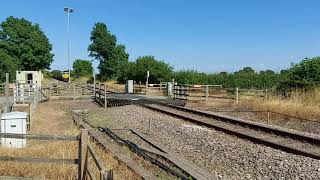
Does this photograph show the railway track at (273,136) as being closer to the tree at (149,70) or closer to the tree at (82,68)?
the tree at (149,70)

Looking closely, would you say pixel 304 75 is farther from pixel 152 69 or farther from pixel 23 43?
pixel 23 43

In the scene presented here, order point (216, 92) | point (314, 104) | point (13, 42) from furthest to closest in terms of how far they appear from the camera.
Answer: point (13, 42) → point (216, 92) → point (314, 104)

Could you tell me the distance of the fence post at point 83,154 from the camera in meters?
8.09

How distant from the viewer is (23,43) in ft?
293

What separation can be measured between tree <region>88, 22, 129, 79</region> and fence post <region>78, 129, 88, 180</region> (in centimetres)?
8009

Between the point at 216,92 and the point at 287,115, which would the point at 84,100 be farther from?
the point at 287,115

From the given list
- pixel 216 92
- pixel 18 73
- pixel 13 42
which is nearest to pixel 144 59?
pixel 18 73

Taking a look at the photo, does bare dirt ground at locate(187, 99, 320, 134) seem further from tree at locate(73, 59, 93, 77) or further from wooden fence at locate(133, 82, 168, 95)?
tree at locate(73, 59, 93, 77)

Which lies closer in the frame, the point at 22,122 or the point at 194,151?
the point at 194,151

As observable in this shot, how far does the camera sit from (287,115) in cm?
2200

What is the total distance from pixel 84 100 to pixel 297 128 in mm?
21732

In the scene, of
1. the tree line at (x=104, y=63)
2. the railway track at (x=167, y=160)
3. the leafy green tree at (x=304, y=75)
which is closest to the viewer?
the railway track at (x=167, y=160)

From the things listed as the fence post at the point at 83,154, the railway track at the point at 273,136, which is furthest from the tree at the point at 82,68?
the fence post at the point at 83,154

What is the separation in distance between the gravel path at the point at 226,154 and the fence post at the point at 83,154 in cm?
345
